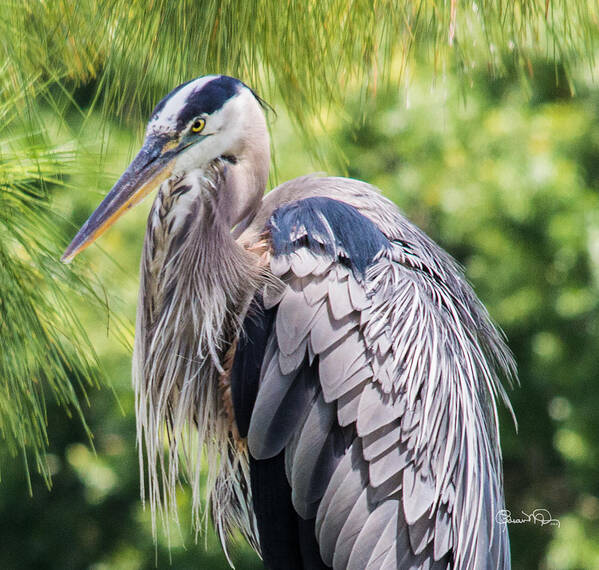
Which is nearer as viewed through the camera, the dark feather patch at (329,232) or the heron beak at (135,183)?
the heron beak at (135,183)

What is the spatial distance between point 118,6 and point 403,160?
3639 millimetres

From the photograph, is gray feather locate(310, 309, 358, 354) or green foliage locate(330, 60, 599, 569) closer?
gray feather locate(310, 309, 358, 354)

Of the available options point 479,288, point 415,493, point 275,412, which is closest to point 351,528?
point 415,493

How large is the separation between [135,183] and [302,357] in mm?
461

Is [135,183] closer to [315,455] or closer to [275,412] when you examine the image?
[275,412]

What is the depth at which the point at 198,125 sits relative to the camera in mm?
1746

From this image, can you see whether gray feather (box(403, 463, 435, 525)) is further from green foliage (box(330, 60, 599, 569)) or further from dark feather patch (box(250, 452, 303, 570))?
green foliage (box(330, 60, 599, 569))

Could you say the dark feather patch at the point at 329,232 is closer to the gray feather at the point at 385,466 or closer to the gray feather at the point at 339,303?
the gray feather at the point at 339,303

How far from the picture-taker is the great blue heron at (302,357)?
1717 mm

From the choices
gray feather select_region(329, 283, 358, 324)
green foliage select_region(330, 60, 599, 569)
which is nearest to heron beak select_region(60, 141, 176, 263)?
gray feather select_region(329, 283, 358, 324)

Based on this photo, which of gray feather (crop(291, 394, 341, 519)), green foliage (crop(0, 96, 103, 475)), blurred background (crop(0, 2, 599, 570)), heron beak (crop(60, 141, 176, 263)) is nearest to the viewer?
green foliage (crop(0, 96, 103, 475))

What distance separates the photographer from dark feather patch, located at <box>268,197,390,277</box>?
5.90ft

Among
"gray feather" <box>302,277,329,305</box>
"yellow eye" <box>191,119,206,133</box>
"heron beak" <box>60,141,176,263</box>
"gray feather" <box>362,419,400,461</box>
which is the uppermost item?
"yellow eye" <box>191,119,206,133</box>

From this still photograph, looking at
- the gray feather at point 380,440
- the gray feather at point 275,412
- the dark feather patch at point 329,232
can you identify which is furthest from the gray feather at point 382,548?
the dark feather patch at point 329,232
